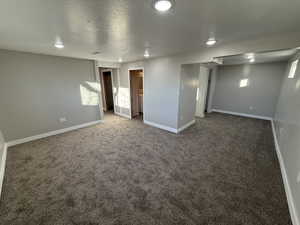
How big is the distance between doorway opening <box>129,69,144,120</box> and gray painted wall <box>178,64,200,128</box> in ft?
6.42

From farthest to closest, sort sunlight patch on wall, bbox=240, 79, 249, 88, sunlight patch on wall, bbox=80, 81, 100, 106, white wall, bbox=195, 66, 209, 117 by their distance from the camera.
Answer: sunlight patch on wall, bbox=240, 79, 249, 88 < white wall, bbox=195, 66, 209, 117 < sunlight patch on wall, bbox=80, 81, 100, 106

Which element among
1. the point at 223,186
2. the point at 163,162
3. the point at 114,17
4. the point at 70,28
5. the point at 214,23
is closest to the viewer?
the point at 114,17

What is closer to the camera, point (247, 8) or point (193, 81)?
point (247, 8)

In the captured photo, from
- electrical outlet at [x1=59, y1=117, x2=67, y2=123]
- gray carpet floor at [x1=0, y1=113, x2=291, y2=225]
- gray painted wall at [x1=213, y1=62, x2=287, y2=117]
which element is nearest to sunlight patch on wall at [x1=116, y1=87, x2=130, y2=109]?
gray carpet floor at [x1=0, y1=113, x2=291, y2=225]

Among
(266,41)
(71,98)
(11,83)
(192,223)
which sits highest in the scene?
(266,41)

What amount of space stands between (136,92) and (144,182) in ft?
13.2

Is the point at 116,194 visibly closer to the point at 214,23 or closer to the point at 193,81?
the point at 214,23

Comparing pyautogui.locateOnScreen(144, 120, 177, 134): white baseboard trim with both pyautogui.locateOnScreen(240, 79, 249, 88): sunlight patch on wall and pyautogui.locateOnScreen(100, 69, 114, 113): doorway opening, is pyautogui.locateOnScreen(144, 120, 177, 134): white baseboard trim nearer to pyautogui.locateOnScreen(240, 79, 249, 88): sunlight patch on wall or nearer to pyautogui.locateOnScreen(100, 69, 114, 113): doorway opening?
pyautogui.locateOnScreen(100, 69, 114, 113): doorway opening

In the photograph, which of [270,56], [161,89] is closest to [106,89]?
[161,89]

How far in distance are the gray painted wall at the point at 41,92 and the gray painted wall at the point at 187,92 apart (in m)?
3.03

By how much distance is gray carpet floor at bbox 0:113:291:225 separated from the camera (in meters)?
1.45

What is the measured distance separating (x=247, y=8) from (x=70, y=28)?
6.74 ft

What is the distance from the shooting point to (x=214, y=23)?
1.47 m

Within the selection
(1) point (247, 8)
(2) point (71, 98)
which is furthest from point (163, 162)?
(2) point (71, 98)
